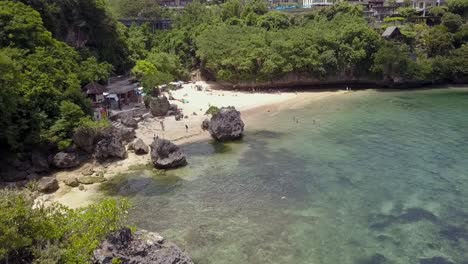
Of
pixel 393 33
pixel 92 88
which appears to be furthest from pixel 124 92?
pixel 393 33

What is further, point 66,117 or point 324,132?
point 324,132

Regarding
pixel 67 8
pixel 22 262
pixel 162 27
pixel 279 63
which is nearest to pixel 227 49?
pixel 279 63

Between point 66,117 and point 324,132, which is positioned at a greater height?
point 66,117

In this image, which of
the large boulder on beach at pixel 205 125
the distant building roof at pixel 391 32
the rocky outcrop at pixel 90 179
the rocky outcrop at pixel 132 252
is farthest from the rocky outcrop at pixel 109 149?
the distant building roof at pixel 391 32

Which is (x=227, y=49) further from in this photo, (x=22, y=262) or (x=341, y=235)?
(x=22, y=262)

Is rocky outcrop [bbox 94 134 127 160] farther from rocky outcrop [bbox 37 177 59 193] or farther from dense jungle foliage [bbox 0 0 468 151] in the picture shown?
rocky outcrop [bbox 37 177 59 193]

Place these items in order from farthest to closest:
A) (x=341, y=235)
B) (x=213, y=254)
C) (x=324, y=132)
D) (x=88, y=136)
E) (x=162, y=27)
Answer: (x=162, y=27)
(x=324, y=132)
(x=88, y=136)
(x=341, y=235)
(x=213, y=254)
